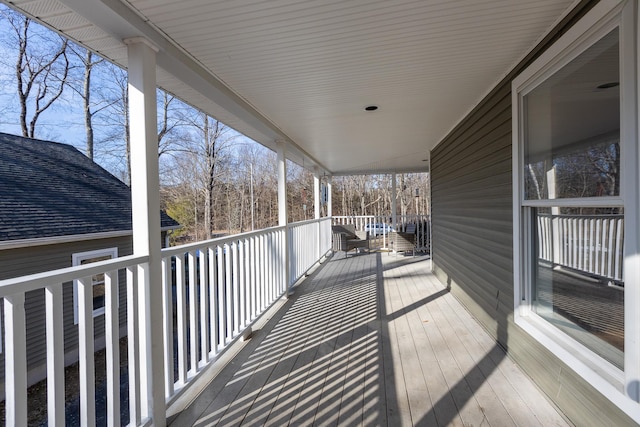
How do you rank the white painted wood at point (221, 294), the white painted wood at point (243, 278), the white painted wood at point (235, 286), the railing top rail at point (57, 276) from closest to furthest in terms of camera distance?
the railing top rail at point (57, 276)
the white painted wood at point (221, 294)
the white painted wood at point (235, 286)
the white painted wood at point (243, 278)

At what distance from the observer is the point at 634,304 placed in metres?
1.45

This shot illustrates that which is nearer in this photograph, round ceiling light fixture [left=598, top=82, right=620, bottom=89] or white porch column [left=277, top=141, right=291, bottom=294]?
round ceiling light fixture [left=598, top=82, right=620, bottom=89]

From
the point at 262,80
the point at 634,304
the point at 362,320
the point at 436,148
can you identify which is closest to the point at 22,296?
the point at 262,80

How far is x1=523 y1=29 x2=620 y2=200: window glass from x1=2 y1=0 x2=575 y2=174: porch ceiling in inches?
13.9

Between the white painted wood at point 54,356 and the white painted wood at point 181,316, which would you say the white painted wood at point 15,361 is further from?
the white painted wood at point 181,316

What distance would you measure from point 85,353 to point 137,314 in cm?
32

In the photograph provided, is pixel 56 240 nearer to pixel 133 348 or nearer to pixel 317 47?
pixel 133 348

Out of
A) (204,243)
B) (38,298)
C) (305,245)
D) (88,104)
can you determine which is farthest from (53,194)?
(204,243)

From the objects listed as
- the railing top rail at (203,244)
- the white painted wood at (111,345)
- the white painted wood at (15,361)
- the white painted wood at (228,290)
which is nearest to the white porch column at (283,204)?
the railing top rail at (203,244)

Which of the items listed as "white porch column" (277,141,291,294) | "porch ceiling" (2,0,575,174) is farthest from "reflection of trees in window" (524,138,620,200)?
"white porch column" (277,141,291,294)

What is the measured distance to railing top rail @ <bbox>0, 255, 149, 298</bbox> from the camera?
1.16 metres

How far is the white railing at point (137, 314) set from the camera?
3.94ft

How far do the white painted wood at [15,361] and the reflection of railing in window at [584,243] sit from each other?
2674 millimetres

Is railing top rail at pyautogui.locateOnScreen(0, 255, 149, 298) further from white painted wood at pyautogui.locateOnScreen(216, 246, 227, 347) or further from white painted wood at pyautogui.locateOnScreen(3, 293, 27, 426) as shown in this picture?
white painted wood at pyautogui.locateOnScreen(216, 246, 227, 347)
